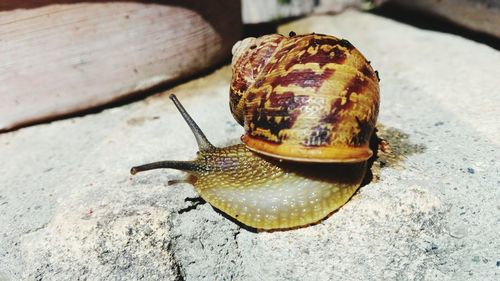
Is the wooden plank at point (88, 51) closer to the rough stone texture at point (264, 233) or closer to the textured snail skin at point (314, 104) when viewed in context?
the rough stone texture at point (264, 233)

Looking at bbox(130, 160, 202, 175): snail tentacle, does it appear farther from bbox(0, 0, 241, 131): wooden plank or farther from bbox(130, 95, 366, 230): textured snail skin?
bbox(0, 0, 241, 131): wooden plank

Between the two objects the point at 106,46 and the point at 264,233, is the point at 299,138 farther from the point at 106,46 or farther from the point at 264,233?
the point at 106,46

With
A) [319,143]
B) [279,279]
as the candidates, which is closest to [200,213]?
[279,279]

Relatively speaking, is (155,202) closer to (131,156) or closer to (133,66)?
(131,156)

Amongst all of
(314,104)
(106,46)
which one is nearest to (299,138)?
(314,104)

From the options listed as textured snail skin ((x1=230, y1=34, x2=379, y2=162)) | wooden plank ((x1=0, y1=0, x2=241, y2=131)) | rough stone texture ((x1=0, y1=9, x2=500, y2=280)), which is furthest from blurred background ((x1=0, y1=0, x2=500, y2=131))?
textured snail skin ((x1=230, y1=34, x2=379, y2=162))

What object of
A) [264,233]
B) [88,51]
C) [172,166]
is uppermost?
[88,51]
